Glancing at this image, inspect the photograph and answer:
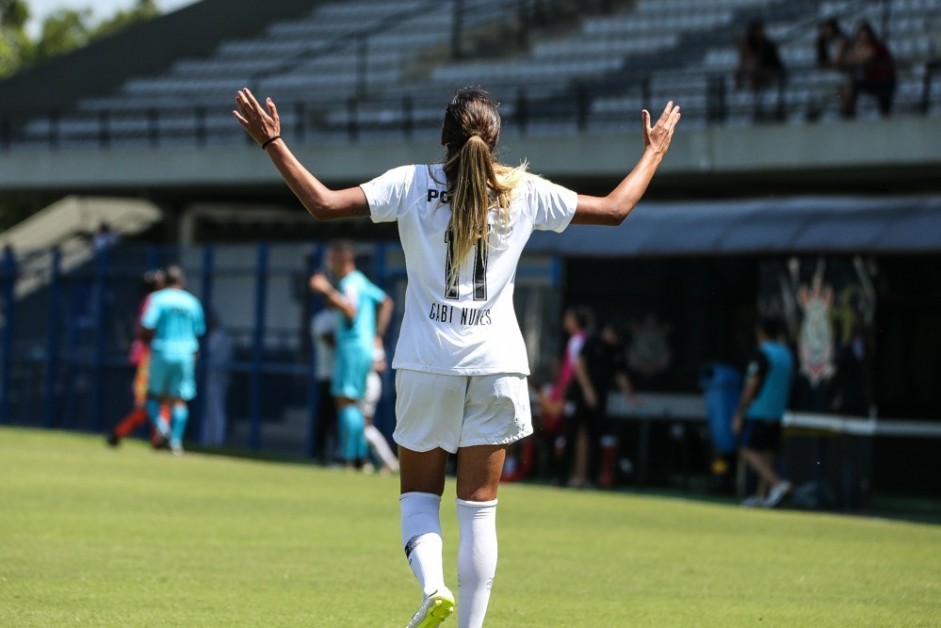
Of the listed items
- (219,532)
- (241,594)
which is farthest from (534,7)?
(241,594)

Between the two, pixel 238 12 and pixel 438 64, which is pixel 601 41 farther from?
pixel 238 12

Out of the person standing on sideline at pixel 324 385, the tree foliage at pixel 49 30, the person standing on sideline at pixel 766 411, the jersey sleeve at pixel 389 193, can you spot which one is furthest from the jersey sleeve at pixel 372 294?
the tree foliage at pixel 49 30

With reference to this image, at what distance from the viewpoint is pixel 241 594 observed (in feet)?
26.2

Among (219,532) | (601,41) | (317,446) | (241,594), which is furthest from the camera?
(601,41)

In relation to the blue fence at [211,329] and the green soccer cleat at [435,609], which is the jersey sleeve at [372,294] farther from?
the green soccer cleat at [435,609]

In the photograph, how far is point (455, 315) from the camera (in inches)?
227

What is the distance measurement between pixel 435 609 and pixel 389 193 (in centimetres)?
139

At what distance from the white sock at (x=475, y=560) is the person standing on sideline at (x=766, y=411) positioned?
402 inches

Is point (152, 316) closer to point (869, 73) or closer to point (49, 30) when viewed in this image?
point (869, 73)

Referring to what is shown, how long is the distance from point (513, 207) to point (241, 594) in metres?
2.98

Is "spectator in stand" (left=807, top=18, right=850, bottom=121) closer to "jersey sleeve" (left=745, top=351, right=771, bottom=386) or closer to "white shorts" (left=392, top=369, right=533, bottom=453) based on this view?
"jersey sleeve" (left=745, top=351, right=771, bottom=386)

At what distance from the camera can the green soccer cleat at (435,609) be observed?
5516mm

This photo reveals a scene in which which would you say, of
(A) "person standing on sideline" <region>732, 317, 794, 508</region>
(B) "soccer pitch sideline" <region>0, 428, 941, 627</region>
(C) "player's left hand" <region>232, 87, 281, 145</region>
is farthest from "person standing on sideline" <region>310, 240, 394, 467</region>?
(C) "player's left hand" <region>232, 87, 281, 145</region>

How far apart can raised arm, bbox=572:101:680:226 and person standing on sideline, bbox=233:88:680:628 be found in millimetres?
204
